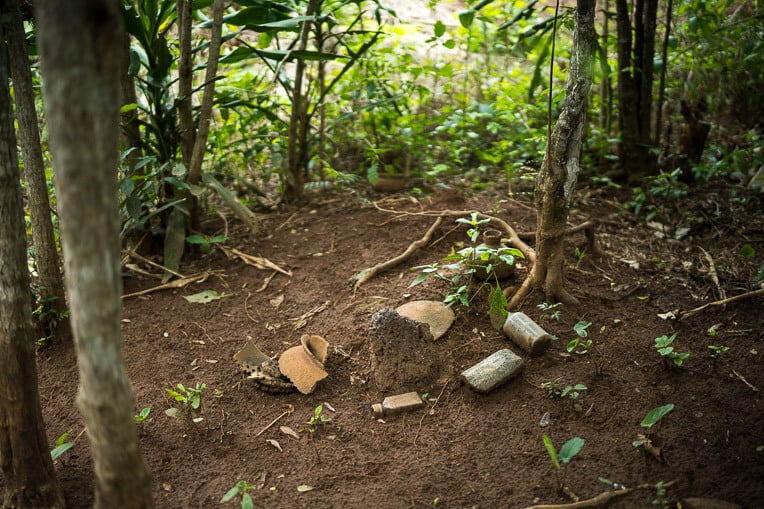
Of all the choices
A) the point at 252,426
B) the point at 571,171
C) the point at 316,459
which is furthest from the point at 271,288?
the point at 571,171

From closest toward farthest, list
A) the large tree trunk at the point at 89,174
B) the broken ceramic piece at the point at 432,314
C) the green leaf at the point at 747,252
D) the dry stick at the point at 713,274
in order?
the large tree trunk at the point at 89,174 < the broken ceramic piece at the point at 432,314 < the dry stick at the point at 713,274 < the green leaf at the point at 747,252

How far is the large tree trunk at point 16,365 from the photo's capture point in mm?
1780

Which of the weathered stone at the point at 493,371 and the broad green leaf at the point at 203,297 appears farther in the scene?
the broad green leaf at the point at 203,297

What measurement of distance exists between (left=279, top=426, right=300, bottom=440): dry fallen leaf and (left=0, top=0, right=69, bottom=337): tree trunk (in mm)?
1216

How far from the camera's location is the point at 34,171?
8.05ft

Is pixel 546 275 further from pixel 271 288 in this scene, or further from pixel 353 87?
pixel 353 87

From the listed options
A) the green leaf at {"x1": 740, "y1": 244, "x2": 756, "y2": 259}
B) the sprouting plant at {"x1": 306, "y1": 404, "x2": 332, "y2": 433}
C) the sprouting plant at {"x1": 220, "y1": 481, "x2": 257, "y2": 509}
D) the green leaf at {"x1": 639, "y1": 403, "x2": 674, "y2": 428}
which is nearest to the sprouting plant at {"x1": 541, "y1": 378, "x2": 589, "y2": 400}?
the green leaf at {"x1": 639, "y1": 403, "x2": 674, "y2": 428}

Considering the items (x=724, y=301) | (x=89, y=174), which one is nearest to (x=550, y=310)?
(x=724, y=301)

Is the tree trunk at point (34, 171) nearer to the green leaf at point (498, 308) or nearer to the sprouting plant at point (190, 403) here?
the sprouting plant at point (190, 403)

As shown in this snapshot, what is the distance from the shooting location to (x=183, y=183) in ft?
10.6

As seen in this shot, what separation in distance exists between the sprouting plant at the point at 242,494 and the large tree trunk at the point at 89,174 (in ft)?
2.07

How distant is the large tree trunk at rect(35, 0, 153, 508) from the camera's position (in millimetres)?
1194

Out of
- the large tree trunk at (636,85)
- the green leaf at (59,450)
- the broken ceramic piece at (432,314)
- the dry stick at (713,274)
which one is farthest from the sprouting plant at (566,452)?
the large tree trunk at (636,85)

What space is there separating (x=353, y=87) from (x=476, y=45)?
4.54ft
